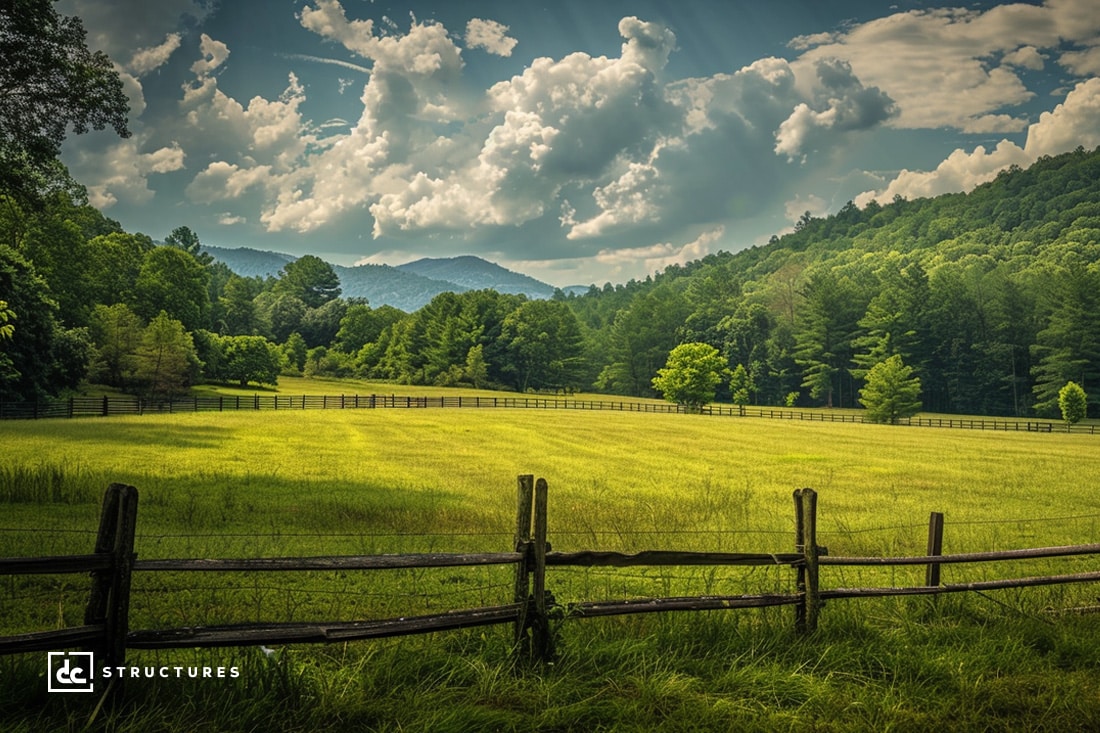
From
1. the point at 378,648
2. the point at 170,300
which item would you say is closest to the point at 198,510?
the point at 378,648

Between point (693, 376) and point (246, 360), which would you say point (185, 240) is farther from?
point (693, 376)

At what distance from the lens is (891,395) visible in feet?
253

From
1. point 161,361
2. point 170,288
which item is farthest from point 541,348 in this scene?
point 161,361

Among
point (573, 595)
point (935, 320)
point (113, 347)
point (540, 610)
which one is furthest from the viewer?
point (935, 320)

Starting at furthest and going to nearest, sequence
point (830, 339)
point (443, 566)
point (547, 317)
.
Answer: point (547, 317) → point (830, 339) → point (443, 566)

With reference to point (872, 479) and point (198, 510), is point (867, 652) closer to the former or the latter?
point (198, 510)

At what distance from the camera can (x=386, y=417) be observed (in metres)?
60.8

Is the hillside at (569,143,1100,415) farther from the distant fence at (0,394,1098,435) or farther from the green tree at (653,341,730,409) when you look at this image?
the green tree at (653,341,730,409)

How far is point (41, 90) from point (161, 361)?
174ft

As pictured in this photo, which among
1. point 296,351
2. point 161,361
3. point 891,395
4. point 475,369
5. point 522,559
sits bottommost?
point 891,395

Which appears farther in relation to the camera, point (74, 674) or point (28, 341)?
point (28, 341)

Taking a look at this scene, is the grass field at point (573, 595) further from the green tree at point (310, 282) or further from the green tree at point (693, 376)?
the green tree at point (310, 282)

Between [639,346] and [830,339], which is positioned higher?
[830,339]

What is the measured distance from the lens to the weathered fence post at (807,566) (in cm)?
791
